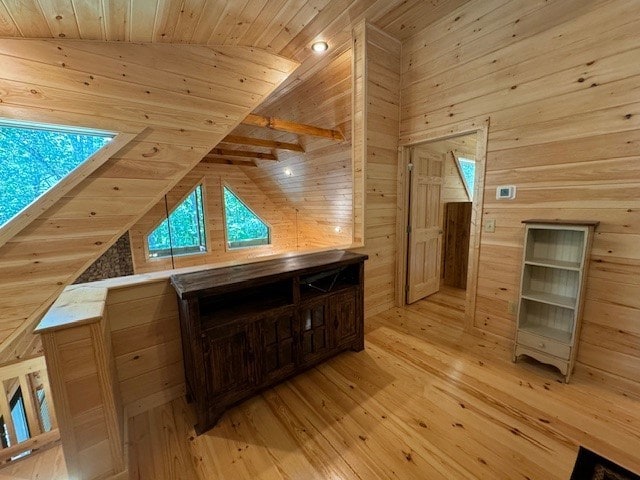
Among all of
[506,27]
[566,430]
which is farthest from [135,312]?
Result: [506,27]

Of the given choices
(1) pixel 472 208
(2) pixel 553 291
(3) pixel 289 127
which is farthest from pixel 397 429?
(3) pixel 289 127

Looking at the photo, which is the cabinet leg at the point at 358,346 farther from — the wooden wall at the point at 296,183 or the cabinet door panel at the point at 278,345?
the wooden wall at the point at 296,183

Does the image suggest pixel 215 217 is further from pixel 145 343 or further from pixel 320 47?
pixel 145 343

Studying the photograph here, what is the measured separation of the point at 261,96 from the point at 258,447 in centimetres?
266

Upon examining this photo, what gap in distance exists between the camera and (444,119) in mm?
2535

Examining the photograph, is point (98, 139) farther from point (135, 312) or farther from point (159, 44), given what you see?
point (135, 312)

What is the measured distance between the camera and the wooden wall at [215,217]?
5.13 metres

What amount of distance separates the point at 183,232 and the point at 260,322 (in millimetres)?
4657

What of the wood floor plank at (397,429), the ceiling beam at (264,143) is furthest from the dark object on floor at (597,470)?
the ceiling beam at (264,143)

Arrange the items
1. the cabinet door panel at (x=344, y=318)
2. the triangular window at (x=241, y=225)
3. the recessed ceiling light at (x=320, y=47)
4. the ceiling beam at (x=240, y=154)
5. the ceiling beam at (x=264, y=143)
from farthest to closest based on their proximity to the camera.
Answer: the triangular window at (x=241, y=225) → the ceiling beam at (x=240, y=154) → the ceiling beam at (x=264, y=143) → the recessed ceiling light at (x=320, y=47) → the cabinet door panel at (x=344, y=318)

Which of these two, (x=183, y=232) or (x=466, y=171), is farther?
(x=183, y=232)

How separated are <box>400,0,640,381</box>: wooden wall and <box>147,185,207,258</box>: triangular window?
16.3 feet

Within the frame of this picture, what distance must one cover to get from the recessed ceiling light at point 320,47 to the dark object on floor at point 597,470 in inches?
128

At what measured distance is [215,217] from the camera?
5.73m
